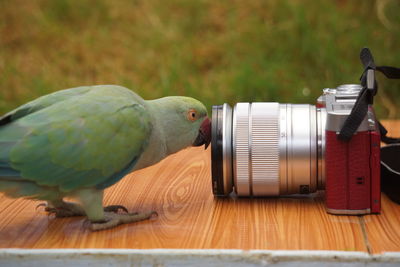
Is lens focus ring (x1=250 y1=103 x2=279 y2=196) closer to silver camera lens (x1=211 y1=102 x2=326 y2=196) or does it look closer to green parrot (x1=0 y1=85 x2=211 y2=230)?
silver camera lens (x1=211 y1=102 x2=326 y2=196)

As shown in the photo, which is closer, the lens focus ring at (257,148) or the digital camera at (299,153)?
the digital camera at (299,153)

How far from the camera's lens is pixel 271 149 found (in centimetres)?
233

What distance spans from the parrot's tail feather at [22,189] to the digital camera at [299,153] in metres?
0.62

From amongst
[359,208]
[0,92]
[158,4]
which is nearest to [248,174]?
[359,208]

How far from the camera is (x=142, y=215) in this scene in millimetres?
2318

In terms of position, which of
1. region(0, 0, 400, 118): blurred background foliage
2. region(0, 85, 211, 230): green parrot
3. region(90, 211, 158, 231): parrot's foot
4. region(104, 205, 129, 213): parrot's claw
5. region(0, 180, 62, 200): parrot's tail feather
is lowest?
region(90, 211, 158, 231): parrot's foot

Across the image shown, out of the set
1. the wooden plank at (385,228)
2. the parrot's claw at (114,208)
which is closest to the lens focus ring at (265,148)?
the wooden plank at (385,228)

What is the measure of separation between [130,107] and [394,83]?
2716 mm

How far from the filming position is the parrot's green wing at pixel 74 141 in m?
2.08

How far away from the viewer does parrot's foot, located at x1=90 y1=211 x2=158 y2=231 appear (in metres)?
2.23

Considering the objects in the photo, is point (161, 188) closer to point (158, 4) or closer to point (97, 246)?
point (97, 246)

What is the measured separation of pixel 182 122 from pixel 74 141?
43 centimetres

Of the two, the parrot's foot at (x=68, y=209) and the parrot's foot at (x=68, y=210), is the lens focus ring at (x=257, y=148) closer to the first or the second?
the parrot's foot at (x=68, y=209)

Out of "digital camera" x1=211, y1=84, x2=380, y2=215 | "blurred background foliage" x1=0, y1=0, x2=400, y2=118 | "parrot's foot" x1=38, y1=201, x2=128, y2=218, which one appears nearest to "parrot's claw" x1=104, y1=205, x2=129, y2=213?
"parrot's foot" x1=38, y1=201, x2=128, y2=218
